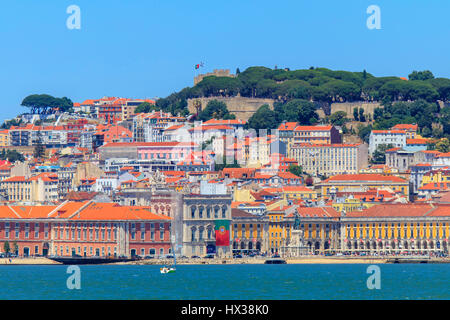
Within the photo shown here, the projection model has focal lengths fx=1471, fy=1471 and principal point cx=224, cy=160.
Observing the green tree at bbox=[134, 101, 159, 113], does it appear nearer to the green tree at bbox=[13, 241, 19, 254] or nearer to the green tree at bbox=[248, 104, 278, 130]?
the green tree at bbox=[248, 104, 278, 130]

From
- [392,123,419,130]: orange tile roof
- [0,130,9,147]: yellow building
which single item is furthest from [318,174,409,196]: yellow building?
[0,130,9,147]: yellow building

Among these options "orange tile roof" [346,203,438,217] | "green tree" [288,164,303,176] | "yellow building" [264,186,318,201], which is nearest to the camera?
"orange tile roof" [346,203,438,217]

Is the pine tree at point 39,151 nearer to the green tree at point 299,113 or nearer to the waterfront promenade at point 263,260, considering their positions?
the green tree at point 299,113

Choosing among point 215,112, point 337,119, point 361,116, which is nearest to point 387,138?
point 337,119

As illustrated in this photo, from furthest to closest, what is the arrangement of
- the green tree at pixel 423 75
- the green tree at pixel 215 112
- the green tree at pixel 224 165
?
the green tree at pixel 423 75 → the green tree at pixel 215 112 → the green tree at pixel 224 165

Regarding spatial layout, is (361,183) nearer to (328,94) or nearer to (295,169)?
(295,169)

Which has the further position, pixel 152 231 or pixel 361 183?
pixel 361 183

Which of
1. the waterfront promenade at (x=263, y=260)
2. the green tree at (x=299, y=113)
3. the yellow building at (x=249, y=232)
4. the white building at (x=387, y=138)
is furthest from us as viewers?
the green tree at (x=299, y=113)

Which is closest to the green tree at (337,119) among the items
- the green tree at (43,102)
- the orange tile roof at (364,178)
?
the orange tile roof at (364,178)

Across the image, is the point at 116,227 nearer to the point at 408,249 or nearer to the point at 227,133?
the point at 408,249
